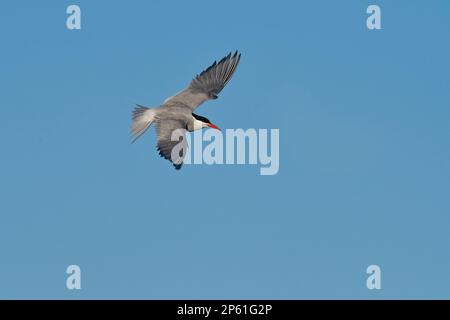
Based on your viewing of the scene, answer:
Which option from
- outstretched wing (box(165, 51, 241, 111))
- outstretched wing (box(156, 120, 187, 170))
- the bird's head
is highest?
outstretched wing (box(165, 51, 241, 111))

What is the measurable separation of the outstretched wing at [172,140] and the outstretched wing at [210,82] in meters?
0.77

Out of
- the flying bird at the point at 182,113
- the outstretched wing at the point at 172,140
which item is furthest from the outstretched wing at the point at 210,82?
the outstretched wing at the point at 172,140

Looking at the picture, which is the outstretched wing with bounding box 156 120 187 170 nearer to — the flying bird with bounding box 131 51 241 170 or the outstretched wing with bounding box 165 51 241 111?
the flying bird with bounding box 131 51 241 170

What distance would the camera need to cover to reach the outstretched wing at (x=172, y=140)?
16641 mm

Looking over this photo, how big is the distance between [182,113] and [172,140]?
0.75m

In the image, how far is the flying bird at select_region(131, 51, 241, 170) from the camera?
16.8 metres

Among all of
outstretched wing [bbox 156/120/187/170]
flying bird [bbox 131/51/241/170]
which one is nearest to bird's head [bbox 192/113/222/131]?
flying bird [bbox 131/51/241/170]

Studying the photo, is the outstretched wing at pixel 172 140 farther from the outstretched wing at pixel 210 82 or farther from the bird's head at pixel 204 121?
the outstretched wing at pixel 210 82
